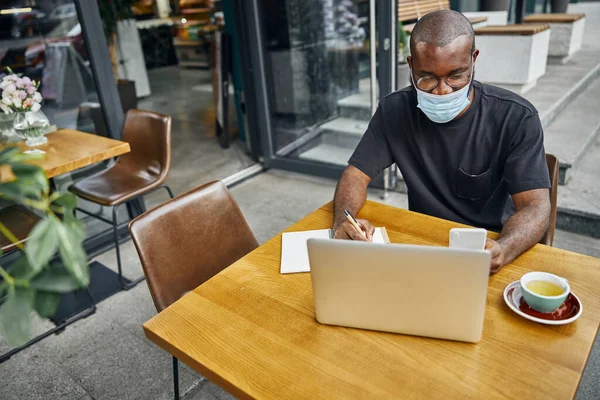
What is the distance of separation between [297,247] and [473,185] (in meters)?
0.66

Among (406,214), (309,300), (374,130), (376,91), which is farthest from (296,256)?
(376,91)

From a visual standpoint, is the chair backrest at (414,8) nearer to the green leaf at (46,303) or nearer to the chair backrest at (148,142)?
the chair backrest at (148,142)

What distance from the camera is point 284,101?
13.5 ft

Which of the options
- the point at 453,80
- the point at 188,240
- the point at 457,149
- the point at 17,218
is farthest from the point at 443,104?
the point at 17,218

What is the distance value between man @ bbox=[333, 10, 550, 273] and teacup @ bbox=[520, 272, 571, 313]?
0.39 ft

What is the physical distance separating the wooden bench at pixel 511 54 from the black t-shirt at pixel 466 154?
3069 millimetres

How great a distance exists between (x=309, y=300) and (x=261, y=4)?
10.5 feet

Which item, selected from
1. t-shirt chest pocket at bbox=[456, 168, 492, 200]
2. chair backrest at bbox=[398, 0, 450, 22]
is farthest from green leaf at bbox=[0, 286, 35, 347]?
chair backrest at bbox=[398, 0, 450, 22]

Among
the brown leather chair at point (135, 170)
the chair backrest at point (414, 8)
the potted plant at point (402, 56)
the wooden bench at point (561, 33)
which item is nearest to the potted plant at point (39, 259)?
the brown leather chair at point (135, 170)

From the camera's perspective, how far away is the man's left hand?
115 centimetres

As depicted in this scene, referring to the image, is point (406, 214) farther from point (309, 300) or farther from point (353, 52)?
point (353, 52)

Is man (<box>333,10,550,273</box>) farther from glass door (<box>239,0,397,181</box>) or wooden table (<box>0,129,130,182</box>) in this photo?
glass door (<box>239,0,397,181</box>)

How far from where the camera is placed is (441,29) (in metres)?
1.36

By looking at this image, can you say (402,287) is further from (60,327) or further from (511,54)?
(511,54)
